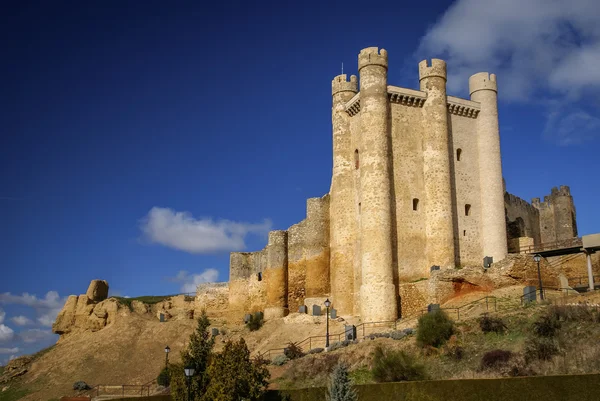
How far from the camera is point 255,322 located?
137ft

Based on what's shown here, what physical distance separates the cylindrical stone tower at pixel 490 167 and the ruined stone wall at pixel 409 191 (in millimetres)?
3813

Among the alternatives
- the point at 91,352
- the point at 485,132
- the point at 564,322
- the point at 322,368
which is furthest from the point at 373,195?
the point at 91,352

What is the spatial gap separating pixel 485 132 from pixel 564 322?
63.2 feet

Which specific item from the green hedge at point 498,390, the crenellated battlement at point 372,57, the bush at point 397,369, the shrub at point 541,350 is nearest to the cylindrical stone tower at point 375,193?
the crenellated battlement at point 372,57

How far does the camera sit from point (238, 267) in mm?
47188

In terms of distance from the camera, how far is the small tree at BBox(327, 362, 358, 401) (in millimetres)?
20453

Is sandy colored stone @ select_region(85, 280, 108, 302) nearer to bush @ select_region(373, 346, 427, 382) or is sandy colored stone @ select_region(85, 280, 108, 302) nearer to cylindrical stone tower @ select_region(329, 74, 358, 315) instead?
cylindrical stone tower @ select_region(329, 74, 358, 315)

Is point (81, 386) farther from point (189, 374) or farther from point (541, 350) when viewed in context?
point (541, 350)

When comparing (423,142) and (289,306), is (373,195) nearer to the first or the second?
(423,142)

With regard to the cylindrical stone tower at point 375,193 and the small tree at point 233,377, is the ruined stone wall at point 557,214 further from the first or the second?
the small tree at point 233,377

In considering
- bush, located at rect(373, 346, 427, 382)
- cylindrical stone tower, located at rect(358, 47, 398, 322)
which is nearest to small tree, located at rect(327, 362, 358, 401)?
bush, located at rect(373, 346, 427, 382)

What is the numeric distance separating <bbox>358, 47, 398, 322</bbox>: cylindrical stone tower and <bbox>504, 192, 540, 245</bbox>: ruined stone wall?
11.1m

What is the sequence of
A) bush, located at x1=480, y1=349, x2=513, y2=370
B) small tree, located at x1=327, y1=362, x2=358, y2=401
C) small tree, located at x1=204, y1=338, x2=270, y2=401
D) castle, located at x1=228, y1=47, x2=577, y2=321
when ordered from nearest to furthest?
small tree, located at x1=327, y1=362, x2=358, y2=401, bush, located at x1=480, y1=349, x2=513, y2=370, small tree, located at x1=204, y1=338, x2=270, y2=401, castle, located at x1=228, y1=47, x2=577, y2=321

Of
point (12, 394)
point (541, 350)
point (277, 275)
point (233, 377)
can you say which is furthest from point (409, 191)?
point (12, 394)
